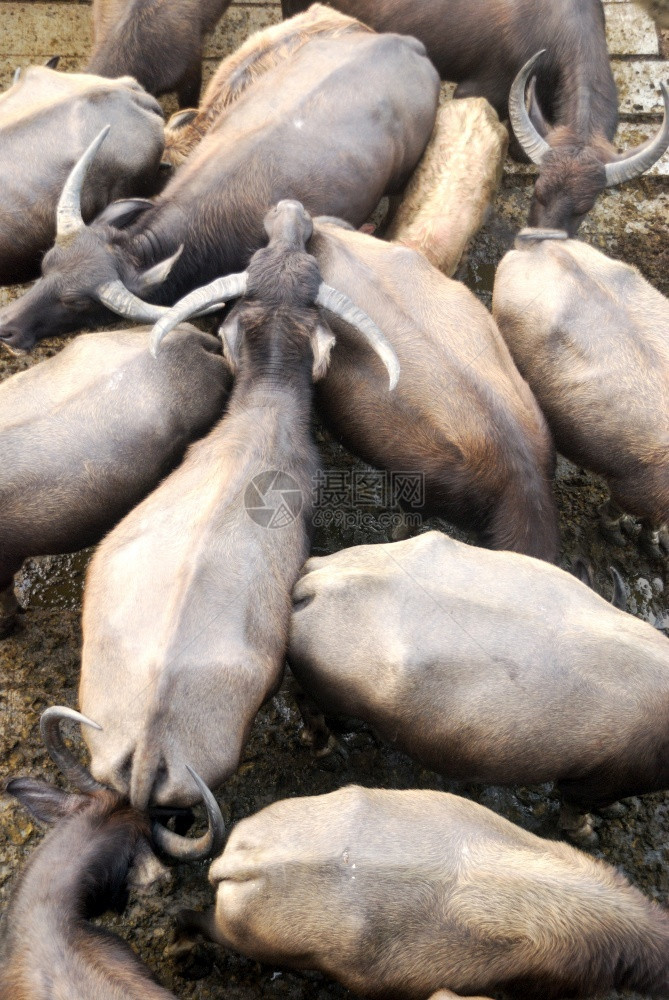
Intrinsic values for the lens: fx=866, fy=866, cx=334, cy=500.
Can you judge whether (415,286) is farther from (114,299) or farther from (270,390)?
(114,299)

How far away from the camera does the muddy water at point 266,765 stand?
4504 mm

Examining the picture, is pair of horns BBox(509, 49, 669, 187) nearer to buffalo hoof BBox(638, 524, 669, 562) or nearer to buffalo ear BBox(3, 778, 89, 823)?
buffalo hoof BBox(638, 524, 669, 562)

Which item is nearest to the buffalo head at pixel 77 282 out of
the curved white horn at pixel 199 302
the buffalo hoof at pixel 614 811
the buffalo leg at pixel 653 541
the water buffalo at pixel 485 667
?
→ the curved white horn at pixel 199 302

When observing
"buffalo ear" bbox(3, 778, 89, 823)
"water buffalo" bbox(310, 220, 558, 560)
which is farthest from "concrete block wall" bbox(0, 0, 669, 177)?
"buffalo ear" bbox(3, 778, 89, 823)

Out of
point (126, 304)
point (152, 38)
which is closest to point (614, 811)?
point (126, 304)

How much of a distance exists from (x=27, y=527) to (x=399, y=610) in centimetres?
217

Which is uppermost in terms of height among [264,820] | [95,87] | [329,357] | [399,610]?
[95,87]

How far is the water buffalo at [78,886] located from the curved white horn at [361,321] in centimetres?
238

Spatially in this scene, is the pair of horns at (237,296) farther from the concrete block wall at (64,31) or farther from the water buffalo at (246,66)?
the concrete block wall at (64,31)

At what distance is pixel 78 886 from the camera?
3811 millimetres

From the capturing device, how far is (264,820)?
3754 mm

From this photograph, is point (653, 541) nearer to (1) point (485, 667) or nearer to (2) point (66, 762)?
(1) point (485, 667)

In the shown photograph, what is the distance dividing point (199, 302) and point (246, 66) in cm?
257

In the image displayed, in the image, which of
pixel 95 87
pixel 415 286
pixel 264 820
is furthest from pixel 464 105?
pixel 264 820
